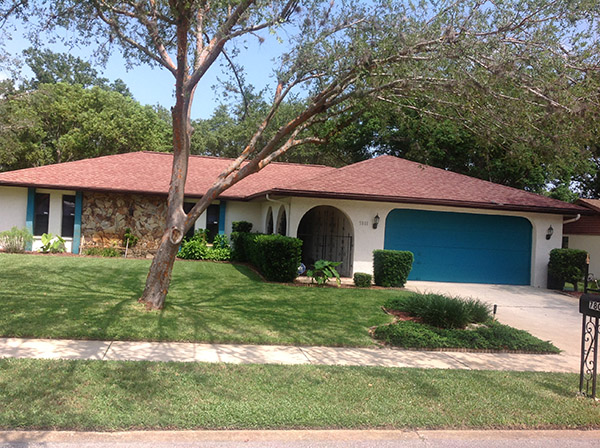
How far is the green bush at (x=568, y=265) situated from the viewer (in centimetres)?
1529

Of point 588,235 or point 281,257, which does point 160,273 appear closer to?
point 281,257

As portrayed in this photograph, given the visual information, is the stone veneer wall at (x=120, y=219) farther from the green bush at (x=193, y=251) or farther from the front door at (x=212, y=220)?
the front door at (x=212, y=220)

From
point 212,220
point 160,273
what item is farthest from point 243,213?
point 160,273

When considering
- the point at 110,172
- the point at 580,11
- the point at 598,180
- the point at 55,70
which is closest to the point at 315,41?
the point at 580,11

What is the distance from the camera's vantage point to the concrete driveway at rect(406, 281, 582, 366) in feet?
30.2

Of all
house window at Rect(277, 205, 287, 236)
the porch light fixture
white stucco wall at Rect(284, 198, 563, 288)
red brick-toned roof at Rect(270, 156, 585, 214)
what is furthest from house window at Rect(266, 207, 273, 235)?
the porch light fixture

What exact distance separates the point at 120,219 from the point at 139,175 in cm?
224

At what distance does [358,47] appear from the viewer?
8.36m

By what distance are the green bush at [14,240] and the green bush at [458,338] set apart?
15007 mm

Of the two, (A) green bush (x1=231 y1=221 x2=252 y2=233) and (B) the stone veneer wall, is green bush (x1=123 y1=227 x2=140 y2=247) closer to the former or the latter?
(B) the stone veneer wall

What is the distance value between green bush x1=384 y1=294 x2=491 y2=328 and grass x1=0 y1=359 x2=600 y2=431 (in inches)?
110

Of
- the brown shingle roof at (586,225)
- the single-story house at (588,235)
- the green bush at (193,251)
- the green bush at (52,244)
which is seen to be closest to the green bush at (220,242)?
the green bush at (193,251)

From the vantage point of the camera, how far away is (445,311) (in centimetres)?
902

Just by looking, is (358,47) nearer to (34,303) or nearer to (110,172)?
(34,303)
